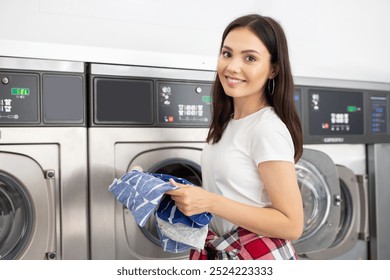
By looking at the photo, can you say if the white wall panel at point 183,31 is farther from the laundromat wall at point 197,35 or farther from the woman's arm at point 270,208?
the woman's arm at point 270,208

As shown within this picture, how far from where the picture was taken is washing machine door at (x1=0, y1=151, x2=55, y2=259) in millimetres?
1369

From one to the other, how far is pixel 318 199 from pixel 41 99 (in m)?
1.11

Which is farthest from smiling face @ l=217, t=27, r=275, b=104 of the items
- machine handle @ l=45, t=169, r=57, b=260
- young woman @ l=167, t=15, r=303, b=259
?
machine handle @ l=45, t=169, r=57, b=260

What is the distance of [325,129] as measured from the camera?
1880 millimetres

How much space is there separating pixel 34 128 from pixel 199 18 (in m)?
0.91

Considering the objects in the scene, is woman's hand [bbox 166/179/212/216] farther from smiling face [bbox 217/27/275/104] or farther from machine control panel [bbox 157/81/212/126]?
machine control panel [bbox 157/81/212/126]

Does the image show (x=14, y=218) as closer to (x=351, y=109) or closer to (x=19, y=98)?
(x=19, y=98)

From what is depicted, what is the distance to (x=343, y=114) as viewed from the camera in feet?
6.33

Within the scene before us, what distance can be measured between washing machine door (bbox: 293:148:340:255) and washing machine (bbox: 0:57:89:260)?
2.78 ft

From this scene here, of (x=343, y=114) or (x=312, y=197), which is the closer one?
(x=312, y=197)

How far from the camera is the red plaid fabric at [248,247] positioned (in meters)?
1.11

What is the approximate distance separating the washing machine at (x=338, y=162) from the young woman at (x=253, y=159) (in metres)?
0.64

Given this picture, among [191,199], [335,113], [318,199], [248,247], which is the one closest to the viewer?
[191,199]

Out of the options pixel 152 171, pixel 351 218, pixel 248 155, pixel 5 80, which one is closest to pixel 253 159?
pixel 248 155
